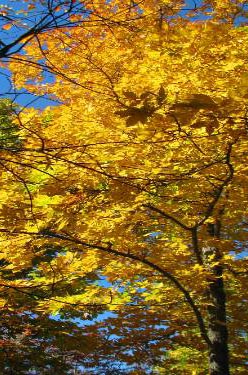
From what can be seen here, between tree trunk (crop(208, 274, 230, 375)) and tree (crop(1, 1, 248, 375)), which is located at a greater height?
tree (crop(1, 1, 248, 375))

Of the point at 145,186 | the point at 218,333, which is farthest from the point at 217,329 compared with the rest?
the point at 145,186

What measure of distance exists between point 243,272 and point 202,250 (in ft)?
3.11

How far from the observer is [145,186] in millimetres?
3844

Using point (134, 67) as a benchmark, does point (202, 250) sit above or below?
below

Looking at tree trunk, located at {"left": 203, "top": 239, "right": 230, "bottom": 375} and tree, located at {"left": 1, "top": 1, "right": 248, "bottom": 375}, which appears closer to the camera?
tree, located at {"left": 1, "top": 1, "right": 248, "bottom": 375}

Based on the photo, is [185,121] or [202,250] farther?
[202,250]

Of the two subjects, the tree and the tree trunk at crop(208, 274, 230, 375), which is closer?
the tree

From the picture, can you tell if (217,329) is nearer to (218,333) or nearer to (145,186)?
(218,333)

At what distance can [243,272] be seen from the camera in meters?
6.32

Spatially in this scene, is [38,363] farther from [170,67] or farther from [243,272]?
[170,67]

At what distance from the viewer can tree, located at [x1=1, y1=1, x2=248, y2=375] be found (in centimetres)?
355

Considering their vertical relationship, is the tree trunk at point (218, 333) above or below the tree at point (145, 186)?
below

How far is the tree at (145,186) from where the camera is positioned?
11.7 ft

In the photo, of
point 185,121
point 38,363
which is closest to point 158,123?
point 185,121
